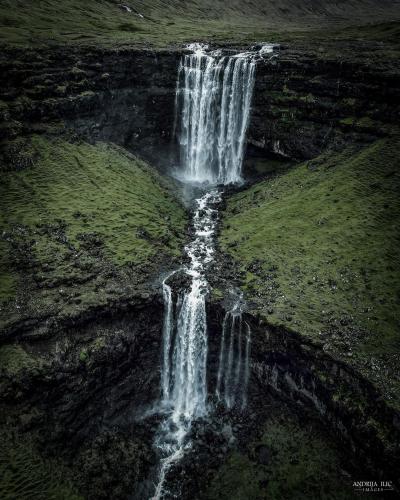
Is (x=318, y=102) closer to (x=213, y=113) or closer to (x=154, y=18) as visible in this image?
(x=213, y=113)

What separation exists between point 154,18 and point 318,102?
5900 cm

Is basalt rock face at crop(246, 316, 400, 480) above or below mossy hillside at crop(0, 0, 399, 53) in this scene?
below

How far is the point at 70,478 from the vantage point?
2058cm

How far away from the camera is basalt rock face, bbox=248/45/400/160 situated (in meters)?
35.9

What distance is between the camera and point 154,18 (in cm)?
8081

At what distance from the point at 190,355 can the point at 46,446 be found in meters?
10.4

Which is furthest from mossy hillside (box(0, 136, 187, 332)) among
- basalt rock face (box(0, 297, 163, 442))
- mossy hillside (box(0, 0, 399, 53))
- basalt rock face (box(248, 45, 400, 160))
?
mossy hillside (box(0, 0, 399, 53))

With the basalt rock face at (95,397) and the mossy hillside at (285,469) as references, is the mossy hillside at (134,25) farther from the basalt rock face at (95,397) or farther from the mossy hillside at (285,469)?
the mossy hillside at (285,469)

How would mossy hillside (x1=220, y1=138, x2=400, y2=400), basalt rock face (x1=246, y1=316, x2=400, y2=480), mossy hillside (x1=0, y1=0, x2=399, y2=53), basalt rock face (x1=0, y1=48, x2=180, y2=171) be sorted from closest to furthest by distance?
1. basalt rock face (x1=246, y1=316, x2=400, y2=480)
2. mossy hillside (x1=220, y1=138, x2=400, y2=400)
3. basalt rock face (x1=0, y1=48, x2=180, y2=171)
4. mossy hillside (x1=0, y1=0, x2=399, y2=53)

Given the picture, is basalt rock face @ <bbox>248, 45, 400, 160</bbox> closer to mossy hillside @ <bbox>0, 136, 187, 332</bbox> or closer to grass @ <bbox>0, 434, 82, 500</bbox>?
mossy hillside @ <bbox>0, 136, 187, 332</bbox>

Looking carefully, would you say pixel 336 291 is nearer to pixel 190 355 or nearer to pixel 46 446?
pixel 190 355

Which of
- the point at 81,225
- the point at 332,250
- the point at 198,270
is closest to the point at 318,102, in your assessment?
the point at 332,250

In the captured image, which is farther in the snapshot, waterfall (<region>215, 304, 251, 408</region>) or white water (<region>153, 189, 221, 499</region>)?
white water (<region>153, 189, 221, 499</region>)

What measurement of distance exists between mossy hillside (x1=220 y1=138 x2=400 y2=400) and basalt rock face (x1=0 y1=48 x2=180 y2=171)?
1402 centimetres
